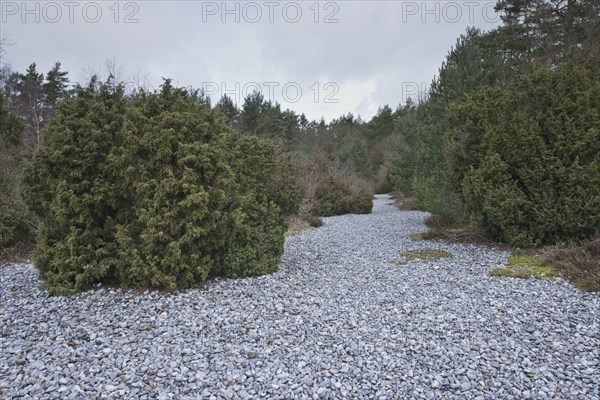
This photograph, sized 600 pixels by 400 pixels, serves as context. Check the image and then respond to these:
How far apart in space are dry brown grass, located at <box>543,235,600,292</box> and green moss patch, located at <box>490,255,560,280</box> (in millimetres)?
115

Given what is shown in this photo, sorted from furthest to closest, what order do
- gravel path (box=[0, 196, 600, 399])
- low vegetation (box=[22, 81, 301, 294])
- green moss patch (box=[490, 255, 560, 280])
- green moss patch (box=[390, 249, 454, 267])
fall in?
green moss patch (box=[390, 249, 454, 267]), green moss patch (box=[490, 255, 560, 280]), low vegetation (box=[22, 81, 301, 294]), gravel path (box=[0, 196, 600, 399])

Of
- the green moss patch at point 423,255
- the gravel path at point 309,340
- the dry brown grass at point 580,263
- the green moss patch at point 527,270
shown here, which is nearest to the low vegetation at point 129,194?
the gravel path at point 309,340

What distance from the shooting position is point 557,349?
3.28 metres

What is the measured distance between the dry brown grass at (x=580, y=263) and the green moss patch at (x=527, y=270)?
0.38ft

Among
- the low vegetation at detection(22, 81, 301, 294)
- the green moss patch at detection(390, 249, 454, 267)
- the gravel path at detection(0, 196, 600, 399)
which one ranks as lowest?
the gravel path at detection(0, 196, 600, 399)

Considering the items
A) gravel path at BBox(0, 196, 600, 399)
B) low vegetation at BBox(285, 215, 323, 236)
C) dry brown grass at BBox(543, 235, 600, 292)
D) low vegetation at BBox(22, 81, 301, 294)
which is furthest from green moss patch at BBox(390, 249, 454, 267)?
low vegetation at BBox(285, 215, 323, 236)

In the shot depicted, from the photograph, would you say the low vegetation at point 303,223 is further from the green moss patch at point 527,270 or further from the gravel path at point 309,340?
the green moss patch at point 527,270

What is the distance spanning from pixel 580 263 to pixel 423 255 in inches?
97.1

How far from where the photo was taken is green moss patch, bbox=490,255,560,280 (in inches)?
214

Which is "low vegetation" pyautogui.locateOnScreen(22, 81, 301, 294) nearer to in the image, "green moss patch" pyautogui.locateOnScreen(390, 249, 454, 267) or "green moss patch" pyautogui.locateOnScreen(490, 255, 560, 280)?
"green moss patch" pyautogui.locateOnScreen(390, 249, 454, 267)

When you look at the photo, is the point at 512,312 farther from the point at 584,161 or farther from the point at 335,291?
the point at 584,161

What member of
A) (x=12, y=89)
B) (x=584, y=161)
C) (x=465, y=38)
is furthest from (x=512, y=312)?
(x=12, y=89)

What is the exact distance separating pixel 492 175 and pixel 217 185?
5.41 meters

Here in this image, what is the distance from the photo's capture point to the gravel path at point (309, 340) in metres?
2.80
